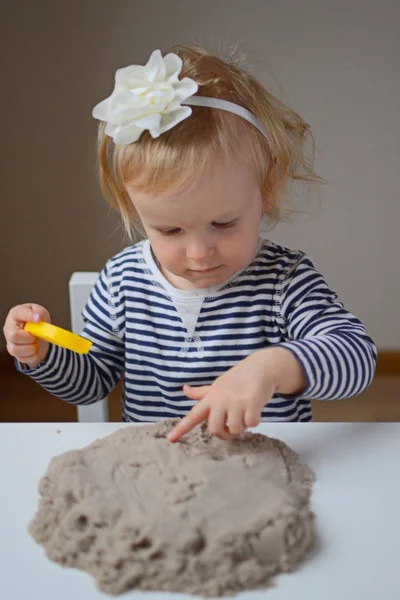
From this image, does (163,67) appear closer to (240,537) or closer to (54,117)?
(240,537)

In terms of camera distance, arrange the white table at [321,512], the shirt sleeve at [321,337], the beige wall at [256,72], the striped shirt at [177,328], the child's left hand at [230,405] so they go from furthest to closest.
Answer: the beige wall at [256,72], the striped shirt at [177,328], the shirt sleeve at [321,337], the child's left hand at [230,405], the white table at [321,512]

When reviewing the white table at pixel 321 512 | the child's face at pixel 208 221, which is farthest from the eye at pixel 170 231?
the white table at pixel 321 512

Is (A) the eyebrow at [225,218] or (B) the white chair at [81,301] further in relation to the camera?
(B) the white chair at [81,301]

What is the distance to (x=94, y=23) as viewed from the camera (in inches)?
73.9

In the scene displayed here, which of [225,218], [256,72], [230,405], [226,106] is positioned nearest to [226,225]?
[225,218]

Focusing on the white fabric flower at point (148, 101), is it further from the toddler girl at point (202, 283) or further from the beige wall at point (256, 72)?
the beige wall at point (256, 72)

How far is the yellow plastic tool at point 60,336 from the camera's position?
707 millimetres

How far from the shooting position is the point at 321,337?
79 centimetres

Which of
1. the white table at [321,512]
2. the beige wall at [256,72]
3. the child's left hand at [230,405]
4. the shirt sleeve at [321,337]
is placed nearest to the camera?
the white table at [321,512]

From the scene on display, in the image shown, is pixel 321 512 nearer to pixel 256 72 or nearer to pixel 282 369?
pixel 282 369

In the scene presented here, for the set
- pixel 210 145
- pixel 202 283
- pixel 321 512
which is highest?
pixel 210 145

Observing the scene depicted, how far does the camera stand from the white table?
19.6 inches

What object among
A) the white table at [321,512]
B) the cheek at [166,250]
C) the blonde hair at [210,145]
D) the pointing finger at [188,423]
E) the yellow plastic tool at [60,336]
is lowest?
the white table at [321,512]

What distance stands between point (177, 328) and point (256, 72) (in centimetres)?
106
